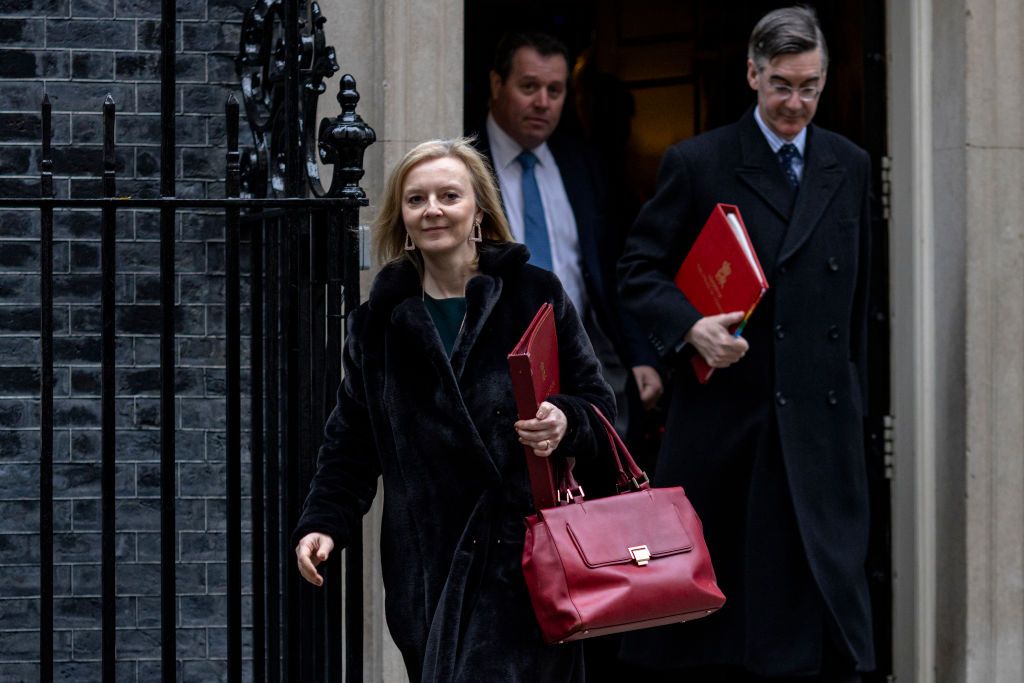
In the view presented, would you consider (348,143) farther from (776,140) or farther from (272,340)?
(776,140)

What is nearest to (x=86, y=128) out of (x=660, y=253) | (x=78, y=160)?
(x=78, y=160)

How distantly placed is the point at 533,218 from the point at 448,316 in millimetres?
1847

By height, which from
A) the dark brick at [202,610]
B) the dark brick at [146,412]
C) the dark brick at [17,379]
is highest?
the dark brick at [17,379]

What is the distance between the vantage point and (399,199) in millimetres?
4078

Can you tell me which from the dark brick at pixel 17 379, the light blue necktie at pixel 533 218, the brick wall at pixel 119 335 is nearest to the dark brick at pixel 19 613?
the brick wall at pixel 119 335

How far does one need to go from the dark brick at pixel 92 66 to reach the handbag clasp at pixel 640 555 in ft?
9.50

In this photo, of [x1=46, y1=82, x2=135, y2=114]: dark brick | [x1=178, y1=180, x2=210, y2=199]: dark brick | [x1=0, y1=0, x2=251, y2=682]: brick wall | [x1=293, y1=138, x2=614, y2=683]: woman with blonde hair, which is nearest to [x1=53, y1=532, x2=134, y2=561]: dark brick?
[x1=0, y1=0, x2=251, y2=682]: brick wall

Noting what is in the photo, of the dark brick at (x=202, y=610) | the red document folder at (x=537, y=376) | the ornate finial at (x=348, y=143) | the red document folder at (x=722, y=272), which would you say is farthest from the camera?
the dark brick at (x=202, y=610)

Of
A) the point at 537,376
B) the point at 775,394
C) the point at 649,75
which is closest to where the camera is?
the point at 537,376

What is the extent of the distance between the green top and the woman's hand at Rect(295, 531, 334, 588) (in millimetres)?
508

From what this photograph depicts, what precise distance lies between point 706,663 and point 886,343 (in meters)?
1.43

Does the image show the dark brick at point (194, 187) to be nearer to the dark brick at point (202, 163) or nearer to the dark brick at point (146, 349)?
the dark brick at point (202, 163)

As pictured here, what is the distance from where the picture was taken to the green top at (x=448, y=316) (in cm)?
404

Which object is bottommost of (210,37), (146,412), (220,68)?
(146,412)
